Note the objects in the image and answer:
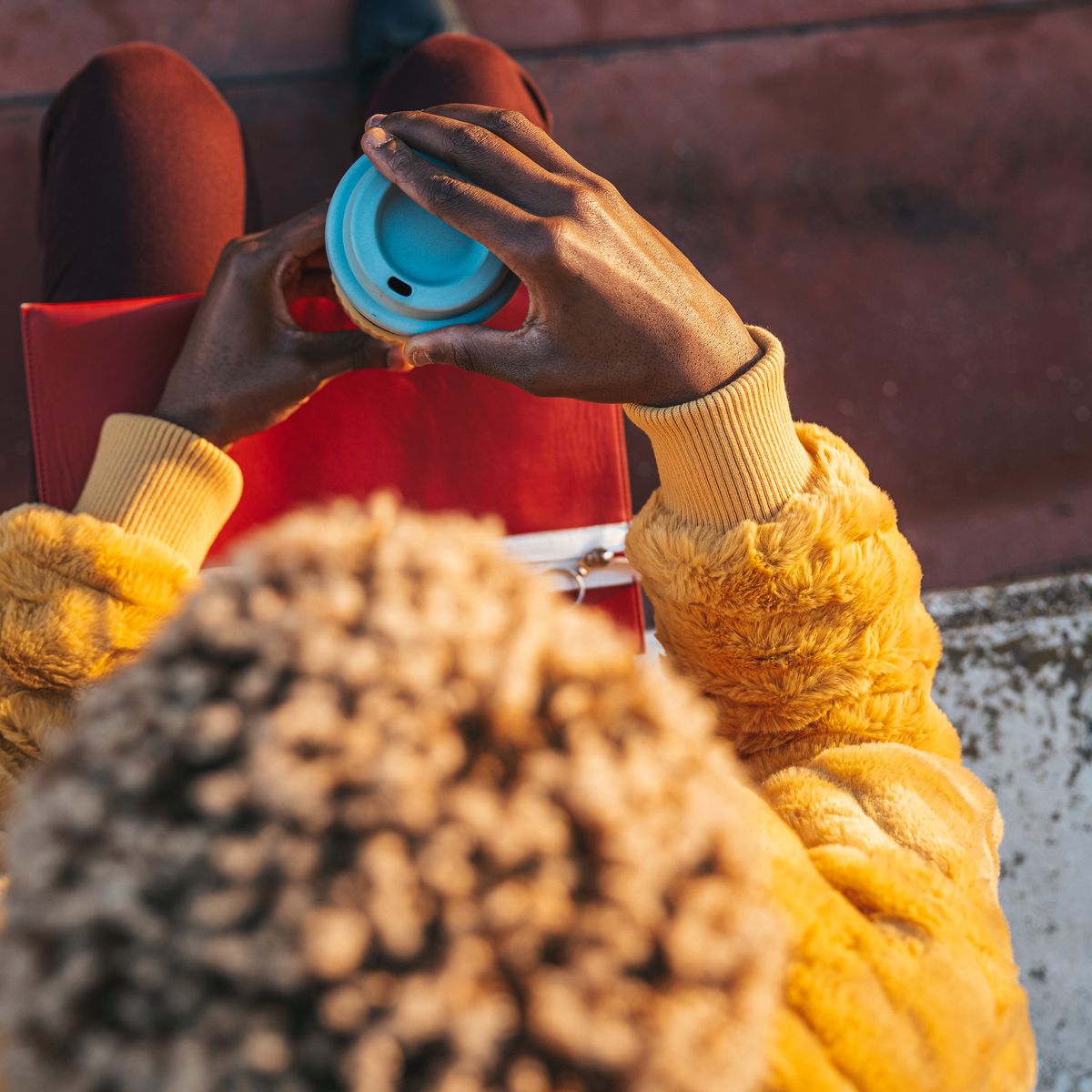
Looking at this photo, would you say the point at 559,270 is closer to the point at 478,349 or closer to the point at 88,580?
the point at 478,349

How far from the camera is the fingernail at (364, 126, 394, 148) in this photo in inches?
26.9

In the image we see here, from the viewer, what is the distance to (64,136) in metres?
1.08

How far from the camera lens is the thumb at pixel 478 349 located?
70 centimetres

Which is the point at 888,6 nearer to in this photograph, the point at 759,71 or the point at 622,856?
the point at 759,71

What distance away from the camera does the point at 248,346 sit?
85 cm

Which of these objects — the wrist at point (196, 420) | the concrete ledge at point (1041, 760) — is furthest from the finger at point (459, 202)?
the concrete ledge at point (1041, 760)

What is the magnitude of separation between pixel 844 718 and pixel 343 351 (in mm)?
558

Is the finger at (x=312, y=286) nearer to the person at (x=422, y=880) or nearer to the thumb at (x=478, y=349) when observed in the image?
the thumb at (x=478, y=349)

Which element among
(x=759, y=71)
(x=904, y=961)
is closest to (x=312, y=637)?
(x=904, y=961)

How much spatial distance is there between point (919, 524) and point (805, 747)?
82cm

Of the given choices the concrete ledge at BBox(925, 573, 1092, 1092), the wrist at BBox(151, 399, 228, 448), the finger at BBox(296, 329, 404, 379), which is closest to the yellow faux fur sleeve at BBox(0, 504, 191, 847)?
the wrist at BBox(151, 399, 228, 448)

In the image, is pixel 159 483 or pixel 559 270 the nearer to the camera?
pixel 559 270

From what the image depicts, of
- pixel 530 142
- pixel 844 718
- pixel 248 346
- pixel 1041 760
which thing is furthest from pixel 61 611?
pixel 1041 760

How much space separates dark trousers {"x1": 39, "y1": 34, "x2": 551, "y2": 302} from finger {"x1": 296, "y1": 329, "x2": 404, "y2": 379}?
25cm
